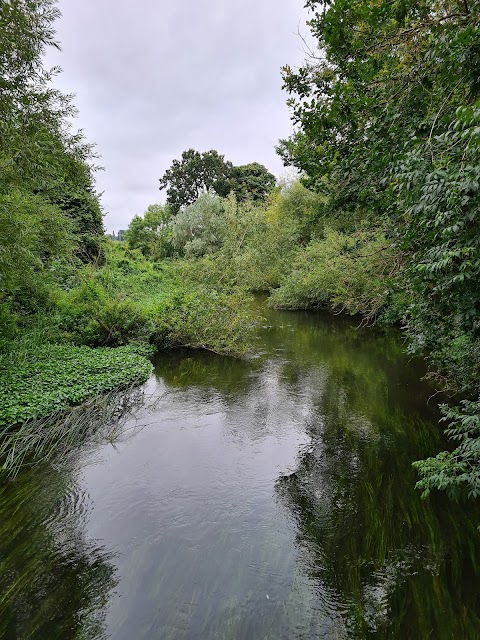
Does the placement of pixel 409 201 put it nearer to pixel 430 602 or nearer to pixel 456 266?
pixel 456 266

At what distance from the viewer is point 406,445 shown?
257 inches

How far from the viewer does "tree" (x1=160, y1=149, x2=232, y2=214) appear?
141 feet

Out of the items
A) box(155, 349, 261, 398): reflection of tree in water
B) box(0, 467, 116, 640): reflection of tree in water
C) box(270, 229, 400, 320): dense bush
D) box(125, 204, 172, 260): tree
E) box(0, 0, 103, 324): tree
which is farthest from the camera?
box(125, 204, 172, 260): tree

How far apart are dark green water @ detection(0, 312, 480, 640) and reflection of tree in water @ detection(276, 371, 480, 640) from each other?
0.06 feet

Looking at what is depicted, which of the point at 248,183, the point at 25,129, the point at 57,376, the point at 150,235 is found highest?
the point at 248,183

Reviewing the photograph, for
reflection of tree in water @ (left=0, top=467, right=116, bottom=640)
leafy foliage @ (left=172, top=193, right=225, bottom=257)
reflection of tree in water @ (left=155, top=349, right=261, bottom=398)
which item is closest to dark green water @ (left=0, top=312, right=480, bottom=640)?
reflection of tree in water @ (left=0, top=467, right=116, bottom=640)

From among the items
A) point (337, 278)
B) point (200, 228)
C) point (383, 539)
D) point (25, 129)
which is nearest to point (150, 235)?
point (200, 228)

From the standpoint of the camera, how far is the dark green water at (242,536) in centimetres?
340

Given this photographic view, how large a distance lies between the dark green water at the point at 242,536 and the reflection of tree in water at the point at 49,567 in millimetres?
14

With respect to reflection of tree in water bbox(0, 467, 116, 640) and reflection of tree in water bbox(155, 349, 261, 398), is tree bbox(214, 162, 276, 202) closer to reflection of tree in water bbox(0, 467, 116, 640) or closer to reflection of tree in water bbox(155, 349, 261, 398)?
reflection of tree in water bbox(155, 349, 261, 398)

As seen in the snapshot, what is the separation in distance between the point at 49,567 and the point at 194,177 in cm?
4345

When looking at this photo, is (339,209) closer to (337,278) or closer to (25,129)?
(25,129)

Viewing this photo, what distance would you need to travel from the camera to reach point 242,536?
450cm

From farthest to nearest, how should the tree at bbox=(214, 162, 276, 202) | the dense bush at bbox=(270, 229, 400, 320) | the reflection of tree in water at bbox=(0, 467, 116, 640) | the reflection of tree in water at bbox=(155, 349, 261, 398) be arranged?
the tree at bbox=(214, 162, 276, 202) → the dense bush at bbox=(270, 229, 400, 320) → the reflection of tree in water at bbox=(155, 349, 261, 398) → the reflection of tree in water at bbox=(0, 467, 116, 640)
